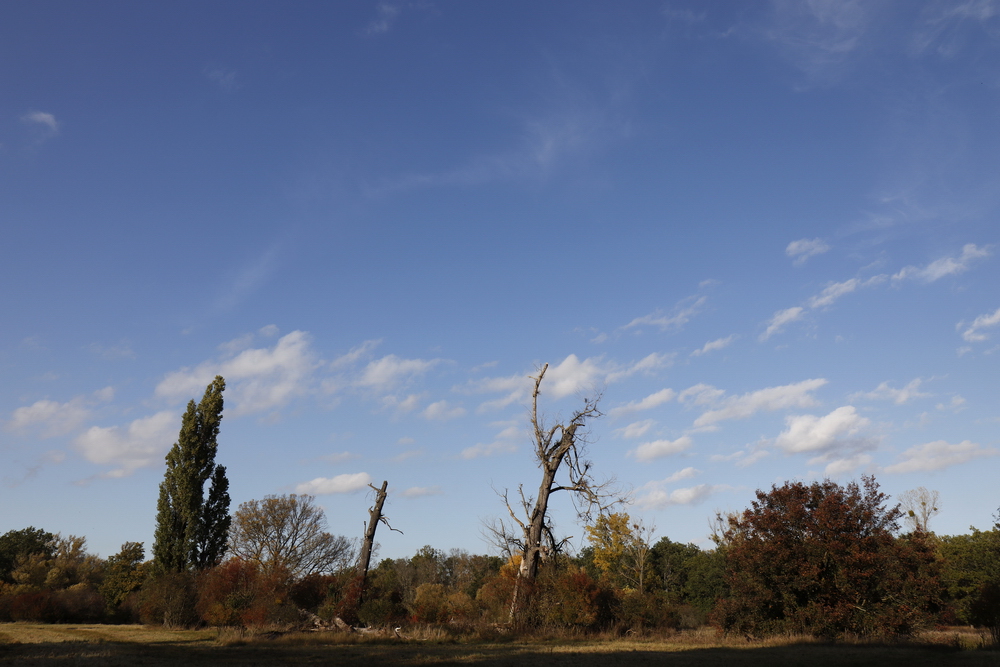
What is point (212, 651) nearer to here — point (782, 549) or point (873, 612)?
point (782, 549)

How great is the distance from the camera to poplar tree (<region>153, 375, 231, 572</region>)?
35281 mm

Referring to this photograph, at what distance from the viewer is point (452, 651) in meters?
18.1

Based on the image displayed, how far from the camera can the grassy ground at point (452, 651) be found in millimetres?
14836

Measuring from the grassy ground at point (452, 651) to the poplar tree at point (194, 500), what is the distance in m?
11.5

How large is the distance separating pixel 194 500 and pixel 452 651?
25046mm

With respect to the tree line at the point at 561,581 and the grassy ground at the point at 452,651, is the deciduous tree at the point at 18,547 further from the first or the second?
the grassy ground at the point at 452,651

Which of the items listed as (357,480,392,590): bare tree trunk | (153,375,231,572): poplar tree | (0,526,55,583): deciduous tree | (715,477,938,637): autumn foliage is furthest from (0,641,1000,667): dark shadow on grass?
(0,526,55,583): deciduous tree

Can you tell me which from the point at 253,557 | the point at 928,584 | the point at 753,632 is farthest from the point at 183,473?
the point at 928,584

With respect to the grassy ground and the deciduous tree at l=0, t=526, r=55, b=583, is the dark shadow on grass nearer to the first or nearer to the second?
→ the grassy ground

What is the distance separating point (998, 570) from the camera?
36.6m

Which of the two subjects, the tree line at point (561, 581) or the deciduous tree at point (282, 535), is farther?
the deciduous tree at point (282, 535)

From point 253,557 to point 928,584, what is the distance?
1913 inches

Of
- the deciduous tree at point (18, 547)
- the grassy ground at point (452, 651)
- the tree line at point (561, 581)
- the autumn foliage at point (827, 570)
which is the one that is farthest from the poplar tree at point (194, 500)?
the autumn foliage at point (827, 570)

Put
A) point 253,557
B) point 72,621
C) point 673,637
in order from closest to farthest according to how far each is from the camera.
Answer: point 673,637
point 72,621
point 253,557
